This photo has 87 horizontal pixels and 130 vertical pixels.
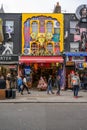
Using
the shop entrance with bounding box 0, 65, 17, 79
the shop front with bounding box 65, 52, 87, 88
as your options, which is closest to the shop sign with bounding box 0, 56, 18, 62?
the shop entrance with bounding box 0, 65, 17, 79

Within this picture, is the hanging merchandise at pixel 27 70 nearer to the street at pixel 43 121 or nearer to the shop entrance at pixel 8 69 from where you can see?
the shop entrance at pixel 8 69

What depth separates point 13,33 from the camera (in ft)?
126

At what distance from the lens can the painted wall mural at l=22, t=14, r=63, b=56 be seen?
38.0 m

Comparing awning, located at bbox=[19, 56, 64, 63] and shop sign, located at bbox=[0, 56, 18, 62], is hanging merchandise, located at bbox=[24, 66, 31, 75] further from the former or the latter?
shop sign, located at bbox=[0, 56, 18, 62]

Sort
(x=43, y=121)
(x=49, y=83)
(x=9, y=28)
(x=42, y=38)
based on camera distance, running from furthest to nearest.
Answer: (x=9, y=28) → (x=42, y=38) → (x=49, y=83) → (x=43, y=121)

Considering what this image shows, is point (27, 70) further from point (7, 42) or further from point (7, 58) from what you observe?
point (7, 42)

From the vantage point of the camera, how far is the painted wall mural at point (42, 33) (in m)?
38.0

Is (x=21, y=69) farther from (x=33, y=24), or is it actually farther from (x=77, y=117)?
(x=77, y=117)

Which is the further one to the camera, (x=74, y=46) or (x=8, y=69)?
(x=74, y=46)

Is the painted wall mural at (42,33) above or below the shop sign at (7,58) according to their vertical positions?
above

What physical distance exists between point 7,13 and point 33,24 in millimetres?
2701

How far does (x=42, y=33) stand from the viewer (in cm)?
3822

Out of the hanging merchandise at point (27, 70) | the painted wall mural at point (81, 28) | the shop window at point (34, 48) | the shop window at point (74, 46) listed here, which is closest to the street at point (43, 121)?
the hanging merchandise at point (27, 70)

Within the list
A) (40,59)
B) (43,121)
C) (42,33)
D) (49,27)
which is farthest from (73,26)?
(43,121)
